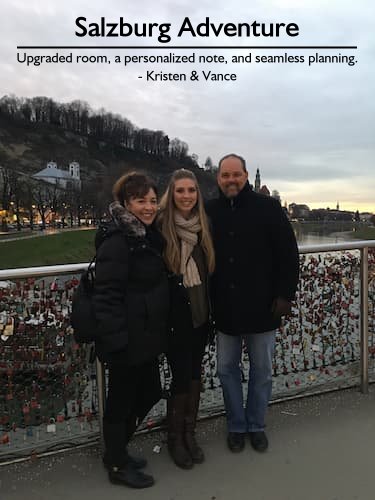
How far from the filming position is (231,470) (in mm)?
2479

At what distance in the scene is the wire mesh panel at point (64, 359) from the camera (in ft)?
8.51

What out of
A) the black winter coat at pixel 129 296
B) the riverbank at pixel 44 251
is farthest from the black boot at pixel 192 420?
the riverbank at pixel 44 251

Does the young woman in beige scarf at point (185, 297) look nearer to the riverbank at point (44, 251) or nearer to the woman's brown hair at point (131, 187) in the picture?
the woman's brown hair at point (131, 187)

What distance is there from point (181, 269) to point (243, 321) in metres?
0.52

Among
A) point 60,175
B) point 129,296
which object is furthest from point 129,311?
point 60,175

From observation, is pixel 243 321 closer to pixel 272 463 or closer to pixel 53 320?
pixel 272 463

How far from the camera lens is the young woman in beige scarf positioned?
2393 mm

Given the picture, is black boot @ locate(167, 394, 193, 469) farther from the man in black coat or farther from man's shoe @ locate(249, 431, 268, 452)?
man's shoe @ locate(249, 431, 268, 452)

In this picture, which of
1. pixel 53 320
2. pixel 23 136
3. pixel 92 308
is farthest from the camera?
pixel 23 136

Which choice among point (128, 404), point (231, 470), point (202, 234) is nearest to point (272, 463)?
point (231, 470)

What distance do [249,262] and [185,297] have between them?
0.48 m

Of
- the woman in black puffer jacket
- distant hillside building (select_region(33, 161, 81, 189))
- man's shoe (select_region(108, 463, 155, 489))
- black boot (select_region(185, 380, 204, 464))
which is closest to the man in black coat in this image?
black boot (select_region(185, 380, 204, 464))

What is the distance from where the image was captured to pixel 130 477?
7.75 ft

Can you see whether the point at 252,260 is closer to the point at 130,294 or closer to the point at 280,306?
the point at 280,306
